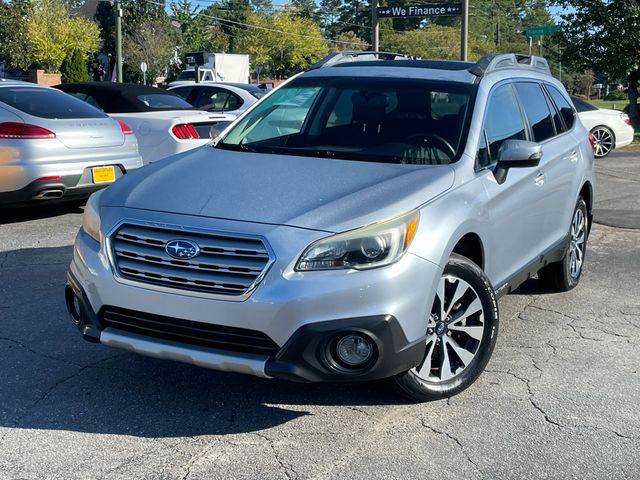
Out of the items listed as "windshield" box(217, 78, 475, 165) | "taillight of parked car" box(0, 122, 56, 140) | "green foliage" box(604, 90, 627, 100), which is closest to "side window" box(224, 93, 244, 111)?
"taillight of parked car" box(0, 122, 56, 140)

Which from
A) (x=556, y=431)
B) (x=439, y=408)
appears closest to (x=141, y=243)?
(x=439, y=408)

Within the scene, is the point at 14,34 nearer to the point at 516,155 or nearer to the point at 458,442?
the point at 516,155

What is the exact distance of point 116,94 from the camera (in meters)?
11.0

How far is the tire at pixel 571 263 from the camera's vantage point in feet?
20.2

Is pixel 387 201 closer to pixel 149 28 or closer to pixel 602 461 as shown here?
pixel 602 461

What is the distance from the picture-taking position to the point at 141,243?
3.80m

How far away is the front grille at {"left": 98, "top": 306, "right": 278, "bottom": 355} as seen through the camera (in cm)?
357

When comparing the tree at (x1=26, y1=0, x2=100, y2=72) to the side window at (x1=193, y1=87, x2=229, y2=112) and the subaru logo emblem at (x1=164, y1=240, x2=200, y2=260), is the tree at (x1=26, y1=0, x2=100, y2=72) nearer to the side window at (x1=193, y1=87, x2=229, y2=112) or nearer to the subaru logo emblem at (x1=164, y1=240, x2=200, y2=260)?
the side window at (x1=193, y1=87, x2=229, y2=112)

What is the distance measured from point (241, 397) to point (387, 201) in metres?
1.32

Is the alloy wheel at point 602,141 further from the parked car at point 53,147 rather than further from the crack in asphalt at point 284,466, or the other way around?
the crack in asphalt at point 284,466

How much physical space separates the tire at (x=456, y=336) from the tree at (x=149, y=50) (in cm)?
5429

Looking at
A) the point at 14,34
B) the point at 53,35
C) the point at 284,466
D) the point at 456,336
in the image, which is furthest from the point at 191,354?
the point at 53,35

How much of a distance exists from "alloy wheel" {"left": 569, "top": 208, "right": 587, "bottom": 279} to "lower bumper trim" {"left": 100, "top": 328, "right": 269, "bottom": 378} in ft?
11.7

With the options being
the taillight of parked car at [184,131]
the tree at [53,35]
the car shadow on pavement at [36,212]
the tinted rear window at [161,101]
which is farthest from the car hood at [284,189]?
the tree at [53,35]
